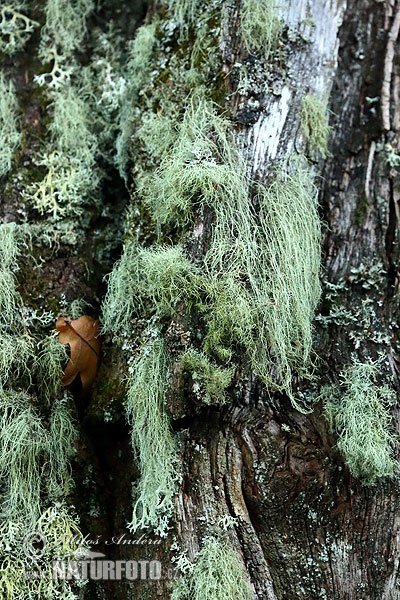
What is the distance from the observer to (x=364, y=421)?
1923mm

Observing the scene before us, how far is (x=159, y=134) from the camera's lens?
2217mm

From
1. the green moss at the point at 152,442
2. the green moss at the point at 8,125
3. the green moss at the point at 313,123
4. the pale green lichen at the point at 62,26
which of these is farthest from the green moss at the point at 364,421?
the pale green lichen at the point at 62,26

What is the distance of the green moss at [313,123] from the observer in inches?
86.8

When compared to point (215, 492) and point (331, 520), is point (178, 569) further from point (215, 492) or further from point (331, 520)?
point (331, 520)

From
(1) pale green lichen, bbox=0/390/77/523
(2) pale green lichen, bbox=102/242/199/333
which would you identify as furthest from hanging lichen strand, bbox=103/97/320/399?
(1) pale green lichen, bbox=0/390/77/523

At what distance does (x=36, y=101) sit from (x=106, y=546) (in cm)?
159

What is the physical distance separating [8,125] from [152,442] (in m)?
1.28

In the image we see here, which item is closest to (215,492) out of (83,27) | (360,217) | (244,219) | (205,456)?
(205,456)

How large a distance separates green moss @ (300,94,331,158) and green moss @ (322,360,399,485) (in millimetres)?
753

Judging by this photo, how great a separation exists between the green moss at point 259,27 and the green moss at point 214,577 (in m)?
1.57

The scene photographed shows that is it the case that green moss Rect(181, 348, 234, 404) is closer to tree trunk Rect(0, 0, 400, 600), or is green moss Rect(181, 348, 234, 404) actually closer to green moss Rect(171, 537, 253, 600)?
tree trunk Rect(0, 0, 400, 600)

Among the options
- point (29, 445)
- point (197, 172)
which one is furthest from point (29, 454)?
point (197, 172)

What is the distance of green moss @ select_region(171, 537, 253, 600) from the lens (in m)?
1.78

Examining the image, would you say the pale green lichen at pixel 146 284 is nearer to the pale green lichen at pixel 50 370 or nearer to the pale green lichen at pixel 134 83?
the pale green lichen at pixel 50 370
